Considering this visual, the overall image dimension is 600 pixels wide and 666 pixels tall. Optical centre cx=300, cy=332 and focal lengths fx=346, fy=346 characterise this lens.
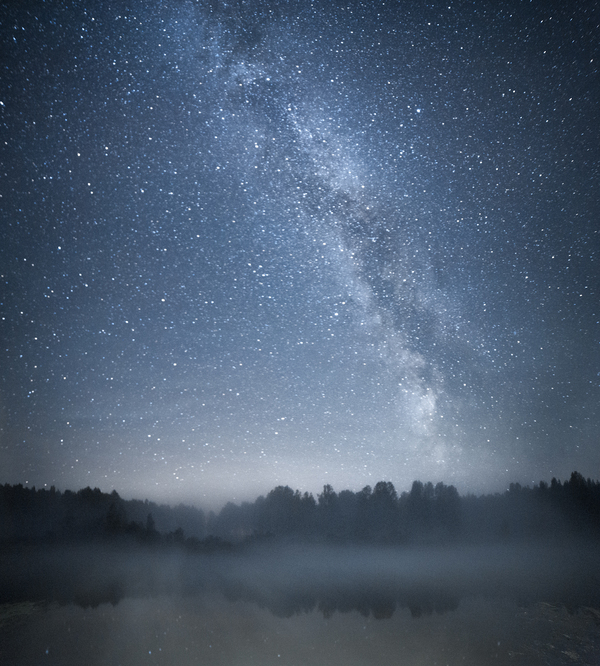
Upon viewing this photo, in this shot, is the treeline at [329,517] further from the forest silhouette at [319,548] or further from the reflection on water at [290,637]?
the reflection on water at [290,637]

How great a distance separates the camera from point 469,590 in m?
18.7

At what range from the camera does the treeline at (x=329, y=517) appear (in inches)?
856

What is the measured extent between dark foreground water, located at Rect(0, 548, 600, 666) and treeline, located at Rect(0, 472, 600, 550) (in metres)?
2.19

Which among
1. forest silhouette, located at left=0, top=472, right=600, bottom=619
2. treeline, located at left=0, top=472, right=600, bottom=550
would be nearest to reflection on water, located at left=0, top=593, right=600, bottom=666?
forest silhouette, located at left=0, top=472, right=600, bottom=619

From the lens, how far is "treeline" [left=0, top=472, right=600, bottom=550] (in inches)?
856

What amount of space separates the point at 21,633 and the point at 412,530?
30.1m

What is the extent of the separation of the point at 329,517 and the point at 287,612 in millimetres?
16919

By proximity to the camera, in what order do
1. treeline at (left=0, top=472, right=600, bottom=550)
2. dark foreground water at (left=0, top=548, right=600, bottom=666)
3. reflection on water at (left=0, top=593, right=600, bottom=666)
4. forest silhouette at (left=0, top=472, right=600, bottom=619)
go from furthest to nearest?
1. treeline at (left=0, top=472, right=600, bottom=550)
2. forest silhouette at (left=0, top=472, right=600, bottom=619)
3. dark foreground water at (left=0, top=548, right=600, bottom=666)
4. reflection on water at (left=0, top=593, right=600, bottom=666)

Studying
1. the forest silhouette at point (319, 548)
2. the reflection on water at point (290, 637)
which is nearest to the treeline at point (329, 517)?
the forest silhouette at point (319, 548)

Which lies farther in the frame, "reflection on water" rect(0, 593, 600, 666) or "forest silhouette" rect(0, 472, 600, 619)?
"forest silhouette" rect(0, 472, 600, 619)

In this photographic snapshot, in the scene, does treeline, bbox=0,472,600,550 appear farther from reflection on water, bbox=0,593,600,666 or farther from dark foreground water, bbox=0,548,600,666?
reflection on water, bbox=0,593,600,666

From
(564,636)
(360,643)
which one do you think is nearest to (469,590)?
(564,636)

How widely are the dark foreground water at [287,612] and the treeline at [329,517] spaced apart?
2188 millimetres

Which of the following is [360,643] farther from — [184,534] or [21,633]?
[184,534]
